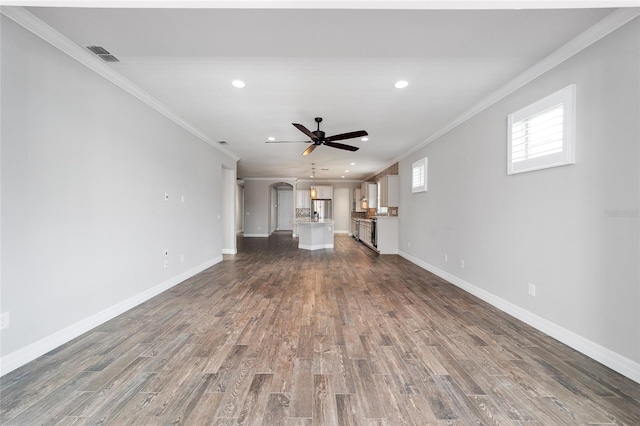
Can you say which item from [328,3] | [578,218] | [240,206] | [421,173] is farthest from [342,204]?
[328,3]

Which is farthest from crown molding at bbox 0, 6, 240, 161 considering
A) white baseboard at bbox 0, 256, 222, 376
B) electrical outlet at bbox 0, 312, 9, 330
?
white baseboard at bbox 0, 256, 222, 376

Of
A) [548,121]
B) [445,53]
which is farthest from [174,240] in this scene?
[548,121]

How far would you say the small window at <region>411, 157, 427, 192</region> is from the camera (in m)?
5.48

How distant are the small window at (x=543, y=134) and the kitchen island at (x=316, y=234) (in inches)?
225

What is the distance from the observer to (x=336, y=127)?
462 cm

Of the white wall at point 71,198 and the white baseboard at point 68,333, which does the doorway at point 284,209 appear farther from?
the white baseboard at point 68,333

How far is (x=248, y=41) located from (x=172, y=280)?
3.52 metres

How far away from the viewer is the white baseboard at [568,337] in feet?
6.27

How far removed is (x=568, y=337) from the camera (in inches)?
92.8

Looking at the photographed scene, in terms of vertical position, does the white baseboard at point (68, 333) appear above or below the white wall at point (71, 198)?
below

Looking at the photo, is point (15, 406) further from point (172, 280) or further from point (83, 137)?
point (172, 280)

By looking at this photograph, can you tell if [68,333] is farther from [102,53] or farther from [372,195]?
[372,195]

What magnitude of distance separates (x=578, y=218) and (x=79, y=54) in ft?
15.6

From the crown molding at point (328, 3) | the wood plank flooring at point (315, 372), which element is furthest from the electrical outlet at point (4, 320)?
the crown molding at point (328, 3)
